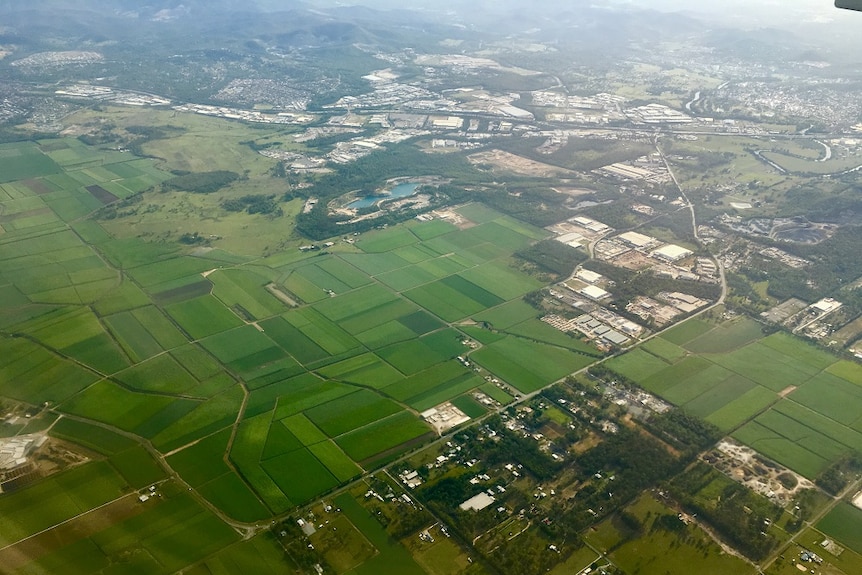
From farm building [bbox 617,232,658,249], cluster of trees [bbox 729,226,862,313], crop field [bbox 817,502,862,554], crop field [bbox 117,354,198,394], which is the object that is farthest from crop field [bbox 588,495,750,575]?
farm building [bbox 617,232,658,249]

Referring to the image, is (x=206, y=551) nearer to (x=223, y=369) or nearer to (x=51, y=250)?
(x=223, y=369)

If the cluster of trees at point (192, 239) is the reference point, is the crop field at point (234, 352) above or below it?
above

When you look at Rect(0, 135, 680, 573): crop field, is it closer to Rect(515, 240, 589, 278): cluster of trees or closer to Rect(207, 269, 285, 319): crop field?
Rect(207, 269, 285, 319): crop field

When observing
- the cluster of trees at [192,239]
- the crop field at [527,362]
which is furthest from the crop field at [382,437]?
the cluster of trees at [192,239]


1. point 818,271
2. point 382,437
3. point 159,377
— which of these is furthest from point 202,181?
point 818,271

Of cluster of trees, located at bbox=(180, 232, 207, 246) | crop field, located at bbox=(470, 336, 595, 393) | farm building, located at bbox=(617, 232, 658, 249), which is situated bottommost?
cluster of trees, located at bbox=(180, 232, 207, 246)

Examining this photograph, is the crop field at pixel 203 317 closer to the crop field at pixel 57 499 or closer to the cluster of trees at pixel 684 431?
the crop field at pixel 57 499

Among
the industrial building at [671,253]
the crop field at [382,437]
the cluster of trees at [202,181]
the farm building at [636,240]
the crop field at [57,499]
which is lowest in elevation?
the cluster of trees at [202,181]
